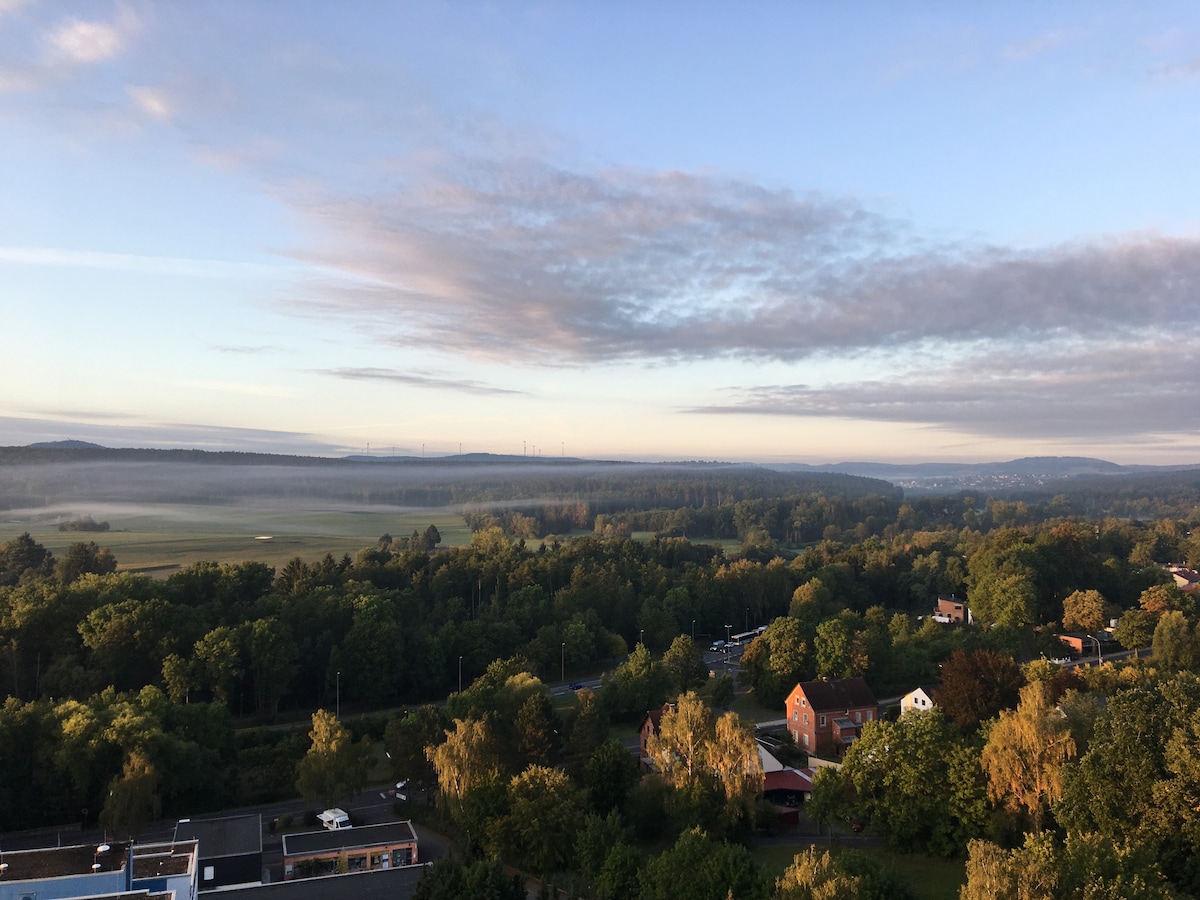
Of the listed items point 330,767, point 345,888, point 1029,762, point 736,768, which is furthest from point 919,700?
point 345,888

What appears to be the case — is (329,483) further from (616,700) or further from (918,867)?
(918,867)

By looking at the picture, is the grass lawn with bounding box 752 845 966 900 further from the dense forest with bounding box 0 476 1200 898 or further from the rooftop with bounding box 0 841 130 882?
the rooftop with bounding box 0 841 130 882

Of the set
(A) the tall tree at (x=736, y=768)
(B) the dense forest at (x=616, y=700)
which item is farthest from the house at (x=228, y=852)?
(A) the tall tree at (x=736, y=768)

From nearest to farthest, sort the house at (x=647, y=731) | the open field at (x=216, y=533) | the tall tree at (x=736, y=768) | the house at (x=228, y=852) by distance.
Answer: the house at (x=228, y=852) < the tall tree at (x=736, y=768) < the house at (x=647, y=731) < the open field at (x=216, y=533)

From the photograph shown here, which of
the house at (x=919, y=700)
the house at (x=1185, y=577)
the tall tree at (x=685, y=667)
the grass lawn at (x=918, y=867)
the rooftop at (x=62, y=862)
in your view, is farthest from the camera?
the house at (x=1185, y=577)

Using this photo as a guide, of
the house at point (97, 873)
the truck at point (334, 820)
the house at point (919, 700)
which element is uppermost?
the house at point (97, 873)

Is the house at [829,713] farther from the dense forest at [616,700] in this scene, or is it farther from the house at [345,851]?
the house at [345,851]

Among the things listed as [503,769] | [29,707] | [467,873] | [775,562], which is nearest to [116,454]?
[29,707]
